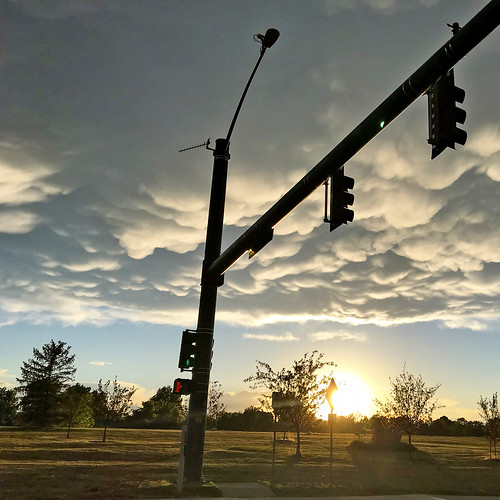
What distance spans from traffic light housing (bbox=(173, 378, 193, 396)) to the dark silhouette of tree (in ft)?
369

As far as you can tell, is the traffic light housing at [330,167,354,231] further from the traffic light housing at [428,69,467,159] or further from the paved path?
the paved path

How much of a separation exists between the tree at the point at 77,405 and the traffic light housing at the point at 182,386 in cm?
5029

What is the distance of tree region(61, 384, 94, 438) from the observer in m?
64.5

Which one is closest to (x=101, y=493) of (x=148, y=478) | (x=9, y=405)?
(x=148, y=478)

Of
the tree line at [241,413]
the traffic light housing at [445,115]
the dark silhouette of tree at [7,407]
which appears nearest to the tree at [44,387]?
the tree line at [241,413]

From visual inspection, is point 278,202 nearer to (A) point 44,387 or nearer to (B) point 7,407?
(A) point 44,387

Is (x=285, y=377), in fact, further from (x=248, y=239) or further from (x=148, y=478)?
(x=248, y=239)

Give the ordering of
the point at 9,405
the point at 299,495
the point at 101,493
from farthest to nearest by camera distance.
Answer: the point at 9,405, the point at 299,495, the point at 101,493

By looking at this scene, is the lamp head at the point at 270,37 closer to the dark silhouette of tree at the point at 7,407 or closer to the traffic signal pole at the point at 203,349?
the traffic signal pole at the point at 203,349

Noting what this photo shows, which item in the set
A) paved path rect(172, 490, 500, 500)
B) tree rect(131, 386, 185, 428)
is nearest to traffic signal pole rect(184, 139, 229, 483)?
paved path rect(172, 490, 500, 500)

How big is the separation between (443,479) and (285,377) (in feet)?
56.9

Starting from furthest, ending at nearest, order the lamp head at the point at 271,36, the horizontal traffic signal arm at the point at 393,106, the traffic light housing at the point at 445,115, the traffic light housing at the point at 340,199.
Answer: the lamp head at the point at 271,36 → the traffic light housing at the point at 340,199 → the traffic light housing at the point at 445,115 → the horizontal traffic signal arm at the point at 393,106

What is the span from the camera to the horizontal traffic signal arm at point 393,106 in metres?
5.23

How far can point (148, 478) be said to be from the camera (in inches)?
660
